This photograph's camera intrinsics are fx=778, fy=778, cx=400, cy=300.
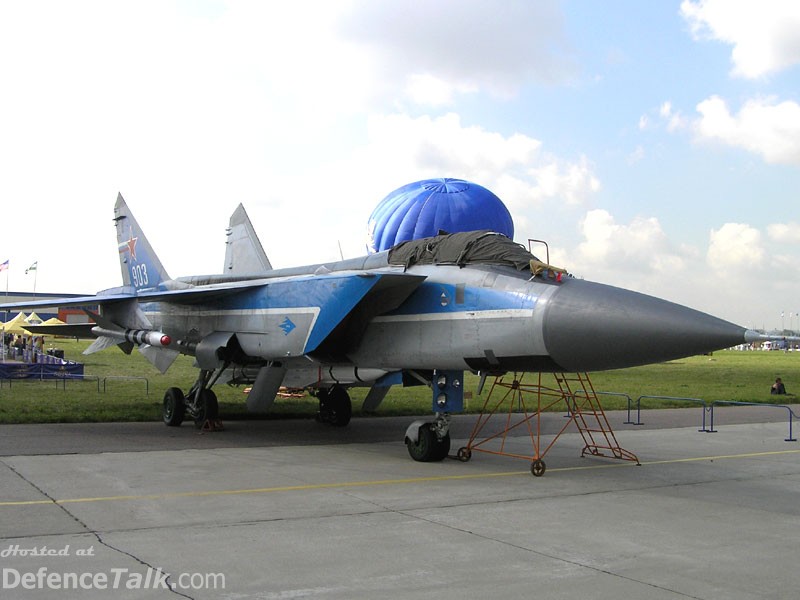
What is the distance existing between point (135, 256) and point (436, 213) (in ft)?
51.1

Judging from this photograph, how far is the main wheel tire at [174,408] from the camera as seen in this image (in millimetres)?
13414

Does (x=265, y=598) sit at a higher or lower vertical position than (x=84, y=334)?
lower

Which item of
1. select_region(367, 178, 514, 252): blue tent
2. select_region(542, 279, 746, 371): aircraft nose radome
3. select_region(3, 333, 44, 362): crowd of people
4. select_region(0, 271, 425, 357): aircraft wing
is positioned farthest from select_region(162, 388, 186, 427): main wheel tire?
select_region(3, 333, 44, 362): crowd of people

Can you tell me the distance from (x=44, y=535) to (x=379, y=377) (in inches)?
253

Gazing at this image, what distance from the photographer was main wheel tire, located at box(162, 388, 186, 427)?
528 inches

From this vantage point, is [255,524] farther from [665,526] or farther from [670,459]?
[670,459]

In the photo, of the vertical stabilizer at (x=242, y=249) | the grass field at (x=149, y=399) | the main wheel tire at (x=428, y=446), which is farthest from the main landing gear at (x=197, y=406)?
the main wheel tire at (x=428, y=446)

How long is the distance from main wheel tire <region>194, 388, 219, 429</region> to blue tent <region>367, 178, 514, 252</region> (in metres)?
16.6

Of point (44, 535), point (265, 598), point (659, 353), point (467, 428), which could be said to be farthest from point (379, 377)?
point (265, 598)

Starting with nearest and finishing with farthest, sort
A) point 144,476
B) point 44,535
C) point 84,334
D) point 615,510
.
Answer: point 44,535 → point 615,510 → point 144,476 → point 84,334

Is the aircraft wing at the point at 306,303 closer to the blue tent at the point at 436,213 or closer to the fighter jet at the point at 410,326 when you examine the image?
the fighter jet at the point at 410,326

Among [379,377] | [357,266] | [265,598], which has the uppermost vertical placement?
[357,266]

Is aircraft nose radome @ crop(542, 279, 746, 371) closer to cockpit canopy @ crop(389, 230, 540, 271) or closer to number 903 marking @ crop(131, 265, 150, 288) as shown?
cockpit canopy @ crop(389, 230, 540, 271)

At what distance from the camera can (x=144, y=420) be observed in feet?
47.0
